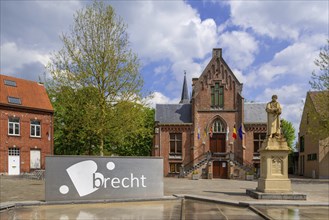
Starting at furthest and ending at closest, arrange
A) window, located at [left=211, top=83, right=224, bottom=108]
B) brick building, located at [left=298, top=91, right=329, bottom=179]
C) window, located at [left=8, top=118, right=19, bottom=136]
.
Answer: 1. window, located at [left=211, top=83, right=224, bottom=108]
2. window, located at [left=8, top=118, right=19, bottom=136]
3. brick building, located at [left=298, top=91, right=329, bottom=179]

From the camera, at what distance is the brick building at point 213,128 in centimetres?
4200

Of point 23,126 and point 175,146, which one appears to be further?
point 175,146

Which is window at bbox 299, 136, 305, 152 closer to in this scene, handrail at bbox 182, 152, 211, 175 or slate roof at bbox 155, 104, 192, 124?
handrail at bbox 182, 152, 211, 175

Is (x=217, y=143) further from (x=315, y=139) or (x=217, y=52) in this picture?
(x=217, y=52)

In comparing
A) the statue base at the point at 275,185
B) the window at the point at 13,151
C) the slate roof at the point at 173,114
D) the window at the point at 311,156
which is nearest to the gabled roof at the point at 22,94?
the window at the point at 13,151

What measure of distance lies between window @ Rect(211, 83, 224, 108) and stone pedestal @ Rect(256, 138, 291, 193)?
26.1 m

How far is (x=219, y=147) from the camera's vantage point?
42.7 metres

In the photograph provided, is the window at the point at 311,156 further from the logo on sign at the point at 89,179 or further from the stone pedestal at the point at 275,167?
the logo on sign at the point at 89,179

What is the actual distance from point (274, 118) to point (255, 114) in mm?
26957

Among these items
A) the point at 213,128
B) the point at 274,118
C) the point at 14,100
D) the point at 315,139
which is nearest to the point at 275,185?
the point at 274,118

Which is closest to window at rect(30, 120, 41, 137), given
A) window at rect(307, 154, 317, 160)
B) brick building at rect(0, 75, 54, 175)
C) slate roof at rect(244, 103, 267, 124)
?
brick building at rect(0, 75, 54, 175)

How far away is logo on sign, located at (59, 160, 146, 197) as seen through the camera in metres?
13.8

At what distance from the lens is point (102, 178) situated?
559 inches

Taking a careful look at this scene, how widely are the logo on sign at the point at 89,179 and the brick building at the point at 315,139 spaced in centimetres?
2153
